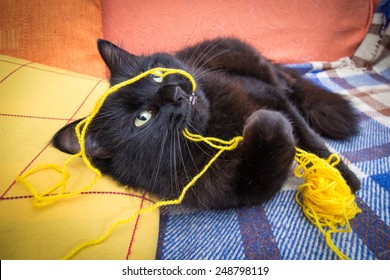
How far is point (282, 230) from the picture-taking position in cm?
81

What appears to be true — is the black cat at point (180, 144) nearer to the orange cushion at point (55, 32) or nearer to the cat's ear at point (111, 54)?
the cat's ear at point (111, 54)

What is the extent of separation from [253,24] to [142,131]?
4.76 ft

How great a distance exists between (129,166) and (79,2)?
3.97ft

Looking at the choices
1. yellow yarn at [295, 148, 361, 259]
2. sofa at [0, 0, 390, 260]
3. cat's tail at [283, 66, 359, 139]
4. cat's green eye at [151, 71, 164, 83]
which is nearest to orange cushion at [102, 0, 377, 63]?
sofa at [0, 0, 390, 260]

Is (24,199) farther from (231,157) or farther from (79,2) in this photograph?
(79,2)

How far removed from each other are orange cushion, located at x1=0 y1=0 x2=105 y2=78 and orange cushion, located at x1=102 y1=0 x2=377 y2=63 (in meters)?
0.20

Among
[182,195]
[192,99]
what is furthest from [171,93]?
[182,195]

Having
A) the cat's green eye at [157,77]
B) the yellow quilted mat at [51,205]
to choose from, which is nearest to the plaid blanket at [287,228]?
the yellow quilted mat at [51,205]

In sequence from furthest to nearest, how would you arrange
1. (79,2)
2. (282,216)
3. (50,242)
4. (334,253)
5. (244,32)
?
1. (244,32)
2. (79,2)
3. (282,216)
4. (334,253)
5. (50,242)

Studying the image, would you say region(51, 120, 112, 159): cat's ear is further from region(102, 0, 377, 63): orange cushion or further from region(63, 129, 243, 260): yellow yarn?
region(102, 0, 377, 63): orange cushion

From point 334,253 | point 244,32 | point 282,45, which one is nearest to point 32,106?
point 334,253

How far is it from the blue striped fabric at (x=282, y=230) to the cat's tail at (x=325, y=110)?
162 millimetres

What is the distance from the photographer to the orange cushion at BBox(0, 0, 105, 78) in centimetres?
119

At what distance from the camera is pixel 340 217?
0.80m
